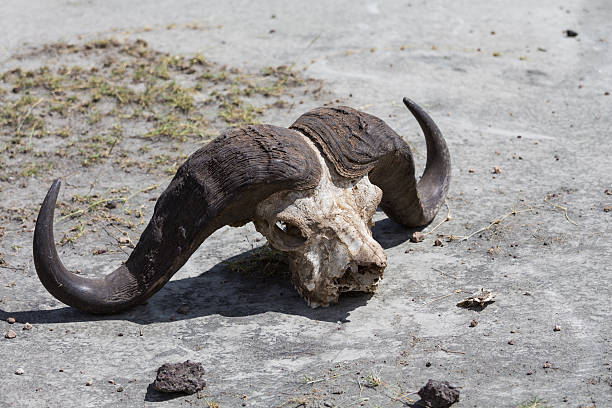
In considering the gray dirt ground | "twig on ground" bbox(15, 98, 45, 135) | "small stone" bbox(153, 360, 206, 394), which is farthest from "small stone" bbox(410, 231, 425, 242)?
"twig on ground" bbox(15, 98, 45, 135)

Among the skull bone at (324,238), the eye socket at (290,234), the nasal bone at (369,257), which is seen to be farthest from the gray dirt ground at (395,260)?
the eye socket at (290,234)

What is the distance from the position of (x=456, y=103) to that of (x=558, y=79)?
53.4 inches

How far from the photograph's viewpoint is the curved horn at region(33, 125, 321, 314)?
5363mm

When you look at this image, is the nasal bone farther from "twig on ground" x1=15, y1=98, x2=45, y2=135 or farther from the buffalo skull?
"twig on ground" x1=15, y1=98, x2=45, y2=135

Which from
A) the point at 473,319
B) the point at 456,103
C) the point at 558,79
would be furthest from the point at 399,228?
the point at 558,79

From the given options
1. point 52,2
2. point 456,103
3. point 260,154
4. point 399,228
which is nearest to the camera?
point 260,154

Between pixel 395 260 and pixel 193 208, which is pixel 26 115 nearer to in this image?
pixel 193 208

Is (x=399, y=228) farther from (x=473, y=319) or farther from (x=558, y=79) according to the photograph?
(x=558, y=79)

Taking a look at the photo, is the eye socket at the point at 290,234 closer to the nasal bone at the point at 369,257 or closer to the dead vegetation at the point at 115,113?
the nasal bone at the point at 369,257

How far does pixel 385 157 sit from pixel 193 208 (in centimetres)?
140

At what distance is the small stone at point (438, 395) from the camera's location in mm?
4582

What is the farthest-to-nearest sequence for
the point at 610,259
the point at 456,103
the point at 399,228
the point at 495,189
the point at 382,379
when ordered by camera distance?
the point at 456,103, the point at 495,189, the point at 399,228, the point at 610,259, the point at 382,379

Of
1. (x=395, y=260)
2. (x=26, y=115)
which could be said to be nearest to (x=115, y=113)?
(x=26, y=115)

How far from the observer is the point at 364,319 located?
5664 mm
